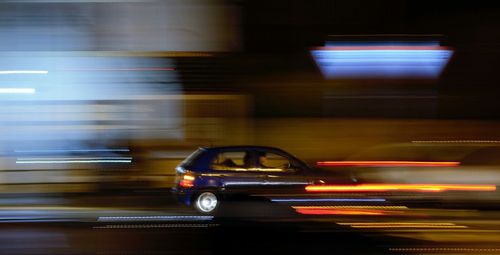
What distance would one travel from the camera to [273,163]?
11.1 meters

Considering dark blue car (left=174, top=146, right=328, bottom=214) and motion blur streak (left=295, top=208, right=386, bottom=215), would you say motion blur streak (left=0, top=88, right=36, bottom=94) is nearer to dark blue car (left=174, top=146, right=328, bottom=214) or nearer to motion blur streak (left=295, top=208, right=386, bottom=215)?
dark blue car (left=174, top=146, right=328, bottom=214)

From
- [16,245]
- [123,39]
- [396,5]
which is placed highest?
[396,5]

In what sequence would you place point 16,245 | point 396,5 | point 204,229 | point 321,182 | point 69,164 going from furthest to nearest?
point 396,5 < point 69,164 < point 321,182 < point 204,229 < point 16,245

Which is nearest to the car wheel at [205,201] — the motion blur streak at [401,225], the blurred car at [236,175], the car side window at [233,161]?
the blurred car at [236,175]

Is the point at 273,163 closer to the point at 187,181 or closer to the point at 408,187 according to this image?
the point at 187,181

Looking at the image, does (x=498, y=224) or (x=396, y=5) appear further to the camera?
(x=396, y=5)

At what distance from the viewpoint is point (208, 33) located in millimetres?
16281

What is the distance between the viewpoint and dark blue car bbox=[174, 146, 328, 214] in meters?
10.8

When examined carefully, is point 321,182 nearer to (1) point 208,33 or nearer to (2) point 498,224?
(2) point 498,224

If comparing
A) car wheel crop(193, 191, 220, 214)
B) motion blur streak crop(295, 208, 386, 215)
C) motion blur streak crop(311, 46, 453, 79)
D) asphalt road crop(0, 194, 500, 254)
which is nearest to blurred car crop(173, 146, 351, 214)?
car wheel crop(193, 191, 220, 214)

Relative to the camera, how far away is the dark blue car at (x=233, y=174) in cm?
1081

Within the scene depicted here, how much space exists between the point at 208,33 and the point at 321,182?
6.59 metres

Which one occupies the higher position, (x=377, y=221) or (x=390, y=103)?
(x=390, y=103)

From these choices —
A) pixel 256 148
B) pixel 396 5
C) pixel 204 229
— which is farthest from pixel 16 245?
pixel 396 5
